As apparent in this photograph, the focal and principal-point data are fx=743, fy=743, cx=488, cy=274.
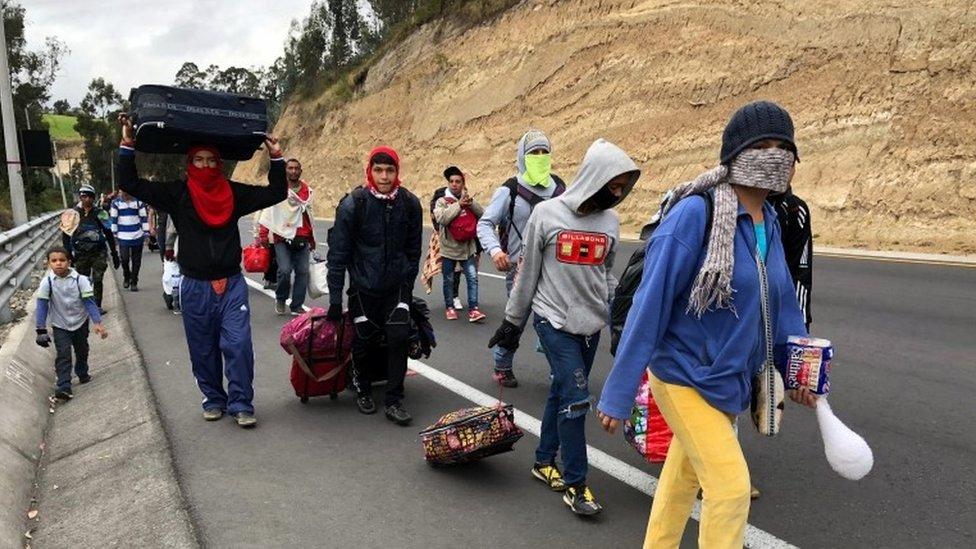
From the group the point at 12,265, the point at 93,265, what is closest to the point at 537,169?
the point at 12,265

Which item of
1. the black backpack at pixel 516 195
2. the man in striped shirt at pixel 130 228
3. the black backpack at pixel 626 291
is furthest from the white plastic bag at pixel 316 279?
the black backpack at pixel 626 291

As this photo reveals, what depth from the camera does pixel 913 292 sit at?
10.1m

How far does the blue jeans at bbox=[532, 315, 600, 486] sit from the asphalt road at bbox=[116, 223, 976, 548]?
0.99ft

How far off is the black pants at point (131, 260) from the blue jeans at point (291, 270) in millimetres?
4228

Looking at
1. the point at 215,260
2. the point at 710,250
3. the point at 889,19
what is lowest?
the point at 215,260

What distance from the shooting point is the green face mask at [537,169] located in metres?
5.84

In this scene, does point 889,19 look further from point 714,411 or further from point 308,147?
point 308,147

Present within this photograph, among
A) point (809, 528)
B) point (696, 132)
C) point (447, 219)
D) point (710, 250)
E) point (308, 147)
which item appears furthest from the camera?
point (308, 147)

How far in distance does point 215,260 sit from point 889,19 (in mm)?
19757

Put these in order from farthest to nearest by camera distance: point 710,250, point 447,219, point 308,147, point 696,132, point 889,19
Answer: point 308,147, point 696,132, point 889,19, point 447,219, point 710,250

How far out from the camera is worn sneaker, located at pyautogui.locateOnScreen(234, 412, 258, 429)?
5266mm

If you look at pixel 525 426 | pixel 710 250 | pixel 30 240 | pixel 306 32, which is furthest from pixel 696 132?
pixel 306 32

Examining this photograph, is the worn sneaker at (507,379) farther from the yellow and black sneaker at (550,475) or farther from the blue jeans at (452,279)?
the blue jeans at (452,279)

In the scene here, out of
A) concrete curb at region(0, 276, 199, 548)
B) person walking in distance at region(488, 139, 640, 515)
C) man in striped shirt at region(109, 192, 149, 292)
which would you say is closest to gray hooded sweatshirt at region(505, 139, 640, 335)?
person walking in distance at region(488, 139, 640, 515)
